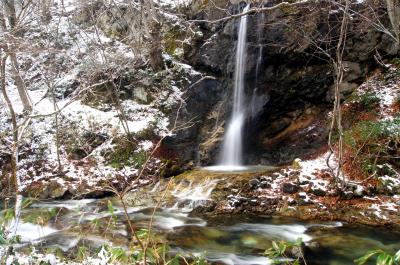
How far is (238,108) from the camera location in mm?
12078

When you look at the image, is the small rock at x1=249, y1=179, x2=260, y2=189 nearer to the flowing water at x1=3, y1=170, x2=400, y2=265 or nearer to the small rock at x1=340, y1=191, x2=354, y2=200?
the flowing water at x1=3, y1=170, x2=400, y2=265

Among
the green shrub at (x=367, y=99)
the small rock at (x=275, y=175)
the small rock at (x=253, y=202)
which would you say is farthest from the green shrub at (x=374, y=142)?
the small rock at (x=253, y=202)

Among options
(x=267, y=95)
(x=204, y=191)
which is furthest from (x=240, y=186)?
(x=267, y=95)

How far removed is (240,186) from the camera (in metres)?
8.42

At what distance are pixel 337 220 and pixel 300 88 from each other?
213 inches

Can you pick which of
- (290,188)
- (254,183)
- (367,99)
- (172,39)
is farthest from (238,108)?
(290,188)

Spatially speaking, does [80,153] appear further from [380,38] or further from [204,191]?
[380,38]

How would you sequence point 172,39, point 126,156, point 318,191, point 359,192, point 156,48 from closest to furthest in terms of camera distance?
point 359,192 < point 318,191 < point 126,156 < point 156,48 < point 172,39

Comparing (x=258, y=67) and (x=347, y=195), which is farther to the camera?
(x=258, y=67)

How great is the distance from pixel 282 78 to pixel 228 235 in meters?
6.57

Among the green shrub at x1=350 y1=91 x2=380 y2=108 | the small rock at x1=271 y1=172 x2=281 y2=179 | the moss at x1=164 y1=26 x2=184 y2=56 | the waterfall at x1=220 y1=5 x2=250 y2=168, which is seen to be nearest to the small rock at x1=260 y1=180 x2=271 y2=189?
the small rock at x1=271 y1=172 x2=281 y2=179

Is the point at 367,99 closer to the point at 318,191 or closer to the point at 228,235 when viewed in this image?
the point at 318,191

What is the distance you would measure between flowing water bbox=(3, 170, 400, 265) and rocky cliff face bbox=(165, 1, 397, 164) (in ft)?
12.5

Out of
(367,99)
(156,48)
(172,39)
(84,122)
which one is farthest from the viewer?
(172,39)
